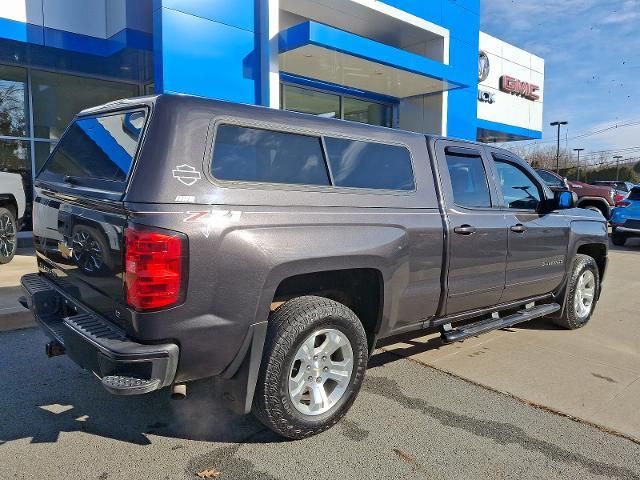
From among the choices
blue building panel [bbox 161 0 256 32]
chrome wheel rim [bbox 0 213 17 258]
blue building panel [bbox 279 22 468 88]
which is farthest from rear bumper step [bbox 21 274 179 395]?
blue building panel [bbox 279 22 468 88]

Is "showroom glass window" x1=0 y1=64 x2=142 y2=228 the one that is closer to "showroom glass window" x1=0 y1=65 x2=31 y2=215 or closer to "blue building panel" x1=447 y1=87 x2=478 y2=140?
"showroom glass window" x1=0 y1=65 x2=31 y2=215

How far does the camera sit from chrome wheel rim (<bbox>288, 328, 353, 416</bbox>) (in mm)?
3076

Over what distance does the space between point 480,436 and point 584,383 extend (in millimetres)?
1457

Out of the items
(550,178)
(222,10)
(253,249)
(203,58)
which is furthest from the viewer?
(550,178)

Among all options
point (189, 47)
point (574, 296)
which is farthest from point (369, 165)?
point (189, 47)

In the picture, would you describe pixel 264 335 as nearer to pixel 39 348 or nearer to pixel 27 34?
pixel 39 348

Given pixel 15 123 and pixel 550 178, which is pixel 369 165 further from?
pixel 550 178

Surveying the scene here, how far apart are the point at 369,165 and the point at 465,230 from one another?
3.29 feet

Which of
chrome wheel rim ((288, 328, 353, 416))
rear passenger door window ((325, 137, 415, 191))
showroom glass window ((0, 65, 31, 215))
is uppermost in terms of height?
showroom glass window ((0, 65, 31, 215))

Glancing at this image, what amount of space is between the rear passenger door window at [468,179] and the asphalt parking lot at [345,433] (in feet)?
4.77

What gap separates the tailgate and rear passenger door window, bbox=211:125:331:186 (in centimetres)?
45

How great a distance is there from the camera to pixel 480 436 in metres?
3.21

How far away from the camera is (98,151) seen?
3230mm

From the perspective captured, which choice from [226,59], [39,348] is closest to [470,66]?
[226,59]
